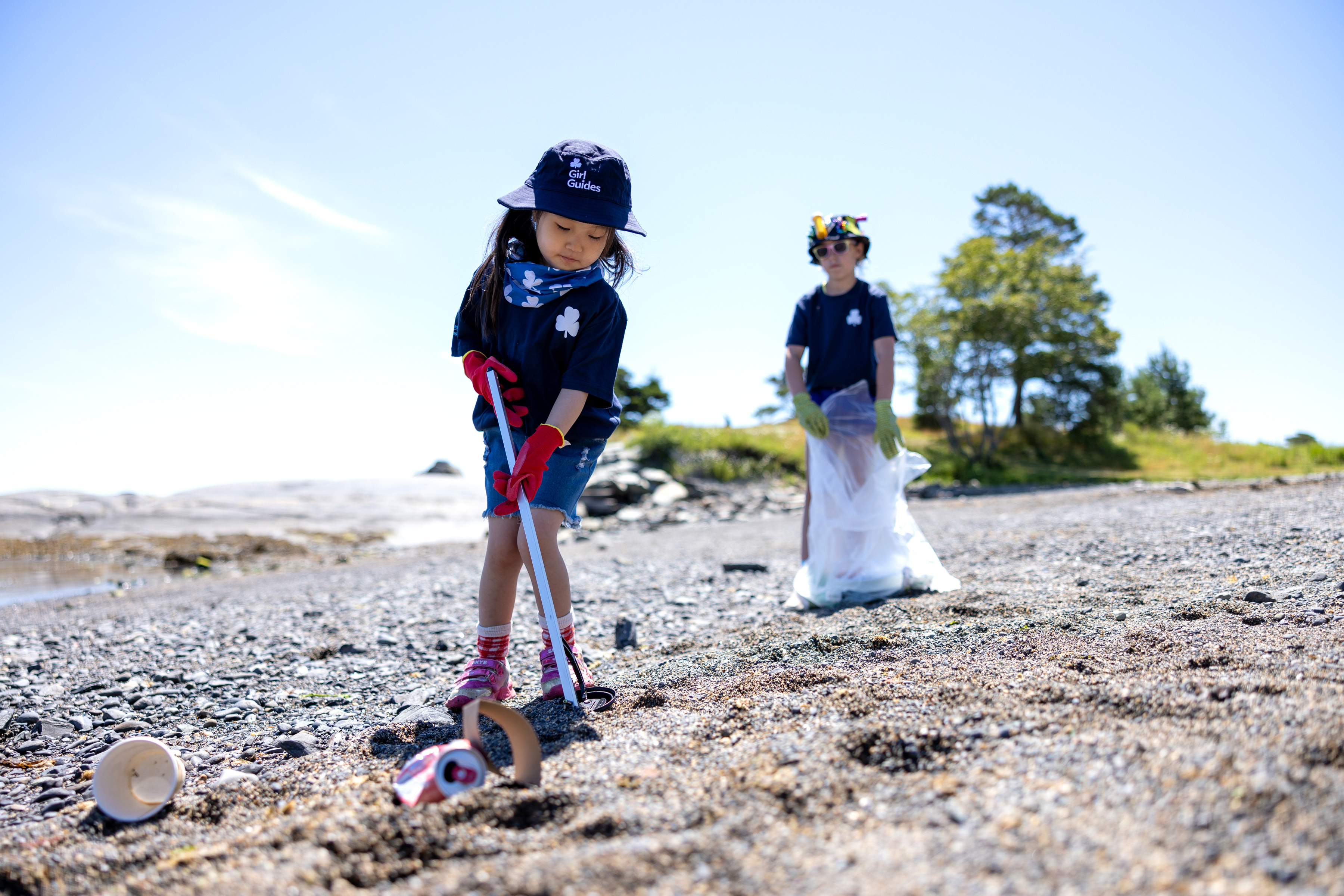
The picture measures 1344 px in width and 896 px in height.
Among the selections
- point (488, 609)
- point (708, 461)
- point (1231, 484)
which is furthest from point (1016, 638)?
point (708, 461)

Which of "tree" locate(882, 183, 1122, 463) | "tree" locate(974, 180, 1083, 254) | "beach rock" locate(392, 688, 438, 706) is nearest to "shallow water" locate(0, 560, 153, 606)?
"beach rock" locate(392, 688, 438, 706)

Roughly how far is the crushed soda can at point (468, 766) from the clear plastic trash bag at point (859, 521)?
275 centimetres

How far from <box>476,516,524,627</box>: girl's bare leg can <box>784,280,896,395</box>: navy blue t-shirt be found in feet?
8.21

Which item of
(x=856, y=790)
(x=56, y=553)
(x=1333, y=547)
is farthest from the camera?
(x=56, y=553)

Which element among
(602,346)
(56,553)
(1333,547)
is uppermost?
(602,346)

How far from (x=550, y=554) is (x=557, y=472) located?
0.31 metres

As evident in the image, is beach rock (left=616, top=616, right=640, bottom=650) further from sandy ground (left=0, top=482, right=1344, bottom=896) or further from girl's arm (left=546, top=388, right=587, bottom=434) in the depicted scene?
girl's arm (left=546, top=388, right=587, bottom=434)

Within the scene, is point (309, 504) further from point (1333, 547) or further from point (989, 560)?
point (1333, 547)

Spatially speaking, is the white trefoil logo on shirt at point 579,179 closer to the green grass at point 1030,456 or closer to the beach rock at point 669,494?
the beach rock at point 669,494

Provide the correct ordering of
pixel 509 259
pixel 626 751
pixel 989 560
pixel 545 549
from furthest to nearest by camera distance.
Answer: pixel 989 560 < pixel 509 259 < pixel 545 549 < pixel 626 751

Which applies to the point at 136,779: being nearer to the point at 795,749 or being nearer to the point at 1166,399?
the point at 795,749

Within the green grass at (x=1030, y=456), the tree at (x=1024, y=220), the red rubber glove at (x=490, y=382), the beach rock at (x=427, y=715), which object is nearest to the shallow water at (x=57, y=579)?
the beach rock at (x=427, y=715)

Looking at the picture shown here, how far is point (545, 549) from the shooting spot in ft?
9.44

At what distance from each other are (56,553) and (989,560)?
1469 cm
